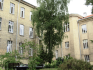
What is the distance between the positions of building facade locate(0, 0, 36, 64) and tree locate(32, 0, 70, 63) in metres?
3.39

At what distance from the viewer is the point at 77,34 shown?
30.8 m

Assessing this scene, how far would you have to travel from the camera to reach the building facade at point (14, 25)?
23.1 metres

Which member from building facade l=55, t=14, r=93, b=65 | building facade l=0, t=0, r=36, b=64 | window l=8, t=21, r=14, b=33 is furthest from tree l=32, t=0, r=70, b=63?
building facade l=55, t=14, r=93, b=65

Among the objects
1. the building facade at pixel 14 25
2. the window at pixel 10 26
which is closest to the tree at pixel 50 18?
the building facade at pixel 14 25

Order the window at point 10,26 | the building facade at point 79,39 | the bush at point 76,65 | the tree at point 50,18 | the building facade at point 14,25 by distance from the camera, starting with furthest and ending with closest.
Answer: the building facade at point 79,39, the window at point 10,26, the building facade at point 14,25, the tree at point 50,18, the bush at point 76,65

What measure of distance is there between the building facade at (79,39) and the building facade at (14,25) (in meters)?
9.00

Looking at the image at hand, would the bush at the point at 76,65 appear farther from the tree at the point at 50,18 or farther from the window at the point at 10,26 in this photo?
the window at the point at 10,26

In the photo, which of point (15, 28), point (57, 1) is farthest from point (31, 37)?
point (57, 1)

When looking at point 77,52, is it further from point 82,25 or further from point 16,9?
point 16,9

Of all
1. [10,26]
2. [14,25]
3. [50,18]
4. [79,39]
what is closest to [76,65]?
[50,18]

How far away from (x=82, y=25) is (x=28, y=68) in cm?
1947

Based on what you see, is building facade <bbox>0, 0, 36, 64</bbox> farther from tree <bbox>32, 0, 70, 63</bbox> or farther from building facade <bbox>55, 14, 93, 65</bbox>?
building facade <bbox>55, 14, 93, 65</bbox>

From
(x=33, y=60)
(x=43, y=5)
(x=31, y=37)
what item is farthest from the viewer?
(x=31, y=37)

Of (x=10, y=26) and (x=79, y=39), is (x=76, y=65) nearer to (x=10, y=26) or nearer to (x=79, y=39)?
(x=10, y=26)
